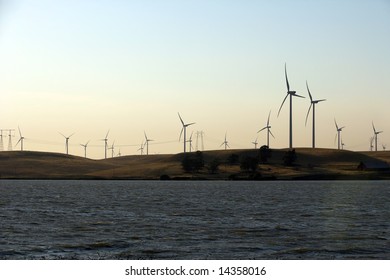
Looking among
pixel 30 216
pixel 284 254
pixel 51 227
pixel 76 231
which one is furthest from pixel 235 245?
pixel 30 216

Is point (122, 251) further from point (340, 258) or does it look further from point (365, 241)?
point (365, 241)

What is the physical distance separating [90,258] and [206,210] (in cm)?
4767

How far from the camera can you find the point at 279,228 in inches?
2532

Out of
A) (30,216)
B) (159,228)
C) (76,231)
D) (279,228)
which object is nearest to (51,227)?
(76,231)

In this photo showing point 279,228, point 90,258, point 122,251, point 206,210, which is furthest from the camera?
point 206,210

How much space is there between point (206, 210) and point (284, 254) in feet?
149

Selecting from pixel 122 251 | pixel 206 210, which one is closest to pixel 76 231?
pixel 122 251

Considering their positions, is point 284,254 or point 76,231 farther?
point 76,231

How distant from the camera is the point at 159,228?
64.6 metres

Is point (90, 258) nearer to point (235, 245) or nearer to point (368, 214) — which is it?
point (235, 245)

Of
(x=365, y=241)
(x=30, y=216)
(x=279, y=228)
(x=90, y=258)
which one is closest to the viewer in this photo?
(x=90, y=258)
